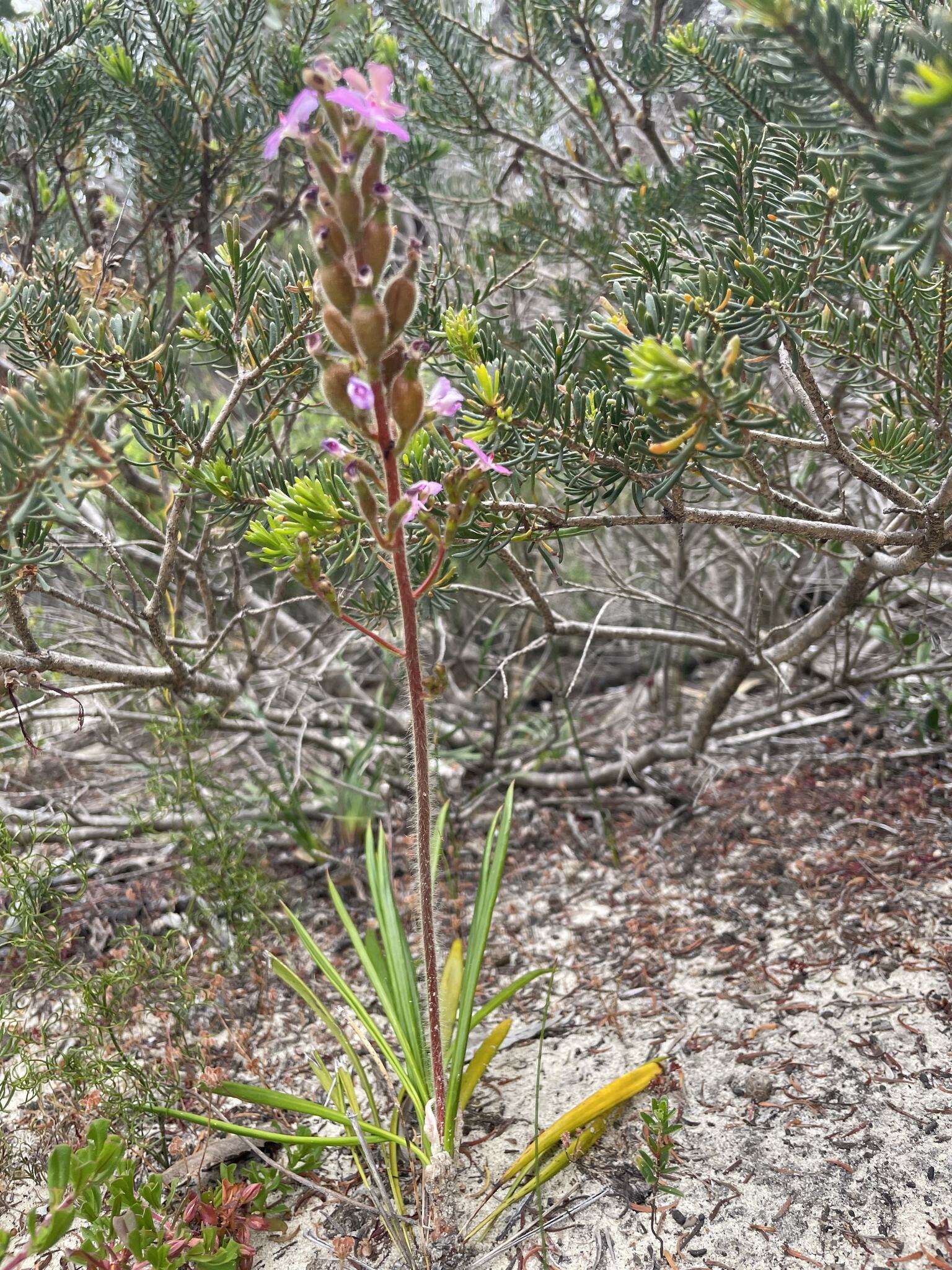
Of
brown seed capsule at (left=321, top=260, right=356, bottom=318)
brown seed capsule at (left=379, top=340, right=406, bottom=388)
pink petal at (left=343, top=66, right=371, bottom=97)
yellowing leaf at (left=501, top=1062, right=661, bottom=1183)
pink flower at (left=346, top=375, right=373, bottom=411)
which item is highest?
pink petal at (left=343, top=66, right=371, bottom=97)

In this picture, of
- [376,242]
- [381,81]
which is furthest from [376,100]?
[376,242]

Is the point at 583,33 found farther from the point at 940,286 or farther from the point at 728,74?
the point at 940,286

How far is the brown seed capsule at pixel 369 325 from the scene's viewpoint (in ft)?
3.12

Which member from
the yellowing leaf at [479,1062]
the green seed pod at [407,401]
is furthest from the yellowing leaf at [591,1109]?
the green seed pod at [407,401]

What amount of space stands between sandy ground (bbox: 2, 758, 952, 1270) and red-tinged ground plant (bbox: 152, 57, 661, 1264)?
0.11 meters

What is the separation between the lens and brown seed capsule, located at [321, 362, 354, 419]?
984 millimetres

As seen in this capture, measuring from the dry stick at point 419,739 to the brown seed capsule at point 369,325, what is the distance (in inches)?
1.8

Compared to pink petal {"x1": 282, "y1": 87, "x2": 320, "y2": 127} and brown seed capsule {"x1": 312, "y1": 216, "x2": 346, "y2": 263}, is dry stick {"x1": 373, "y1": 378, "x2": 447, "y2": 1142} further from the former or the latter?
pink petal {"x1": 282, "y1": 87, "x2": 320, "y2": 127}

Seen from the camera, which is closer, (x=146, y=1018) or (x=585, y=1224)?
(x=585, y=1224)

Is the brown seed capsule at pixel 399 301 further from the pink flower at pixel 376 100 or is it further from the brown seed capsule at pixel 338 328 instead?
the pink flower at pixel 376 100

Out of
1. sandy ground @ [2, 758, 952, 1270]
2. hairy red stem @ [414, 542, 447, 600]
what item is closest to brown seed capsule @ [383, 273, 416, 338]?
hairy red stem @ [414, 542, 447, 600]

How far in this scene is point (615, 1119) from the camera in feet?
4.99

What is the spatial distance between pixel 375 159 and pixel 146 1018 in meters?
1.95

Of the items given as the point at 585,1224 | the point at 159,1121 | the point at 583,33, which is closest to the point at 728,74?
the point at 583,33
